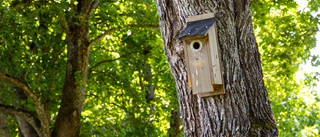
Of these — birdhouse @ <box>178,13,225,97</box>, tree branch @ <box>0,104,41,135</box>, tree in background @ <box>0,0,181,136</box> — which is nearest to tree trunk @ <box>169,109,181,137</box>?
tree in background @ <box>0,0,181,136</box>

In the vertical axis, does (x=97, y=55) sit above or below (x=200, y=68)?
above

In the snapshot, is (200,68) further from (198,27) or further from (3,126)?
(3,126)

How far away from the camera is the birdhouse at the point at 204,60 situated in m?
2.66

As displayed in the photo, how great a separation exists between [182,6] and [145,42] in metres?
5.75

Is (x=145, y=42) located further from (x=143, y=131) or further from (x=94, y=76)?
(x=143, y=131)

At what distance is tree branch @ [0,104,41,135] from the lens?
6336 mm

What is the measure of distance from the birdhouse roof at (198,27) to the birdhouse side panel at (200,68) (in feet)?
0.29

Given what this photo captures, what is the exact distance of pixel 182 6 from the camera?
2859 mm

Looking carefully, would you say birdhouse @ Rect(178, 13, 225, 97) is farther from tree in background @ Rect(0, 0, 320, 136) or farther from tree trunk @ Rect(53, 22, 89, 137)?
tree trunk @ Rect(53, 22, 89, 137)

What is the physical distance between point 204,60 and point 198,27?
249mm

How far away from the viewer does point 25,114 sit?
255 inches

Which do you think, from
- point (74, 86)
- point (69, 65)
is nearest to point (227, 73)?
point (74, 86)

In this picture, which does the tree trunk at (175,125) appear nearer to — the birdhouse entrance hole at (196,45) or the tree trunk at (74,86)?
the tree trunk at (74,86)

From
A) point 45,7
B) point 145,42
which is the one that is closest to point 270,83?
point 145,42
